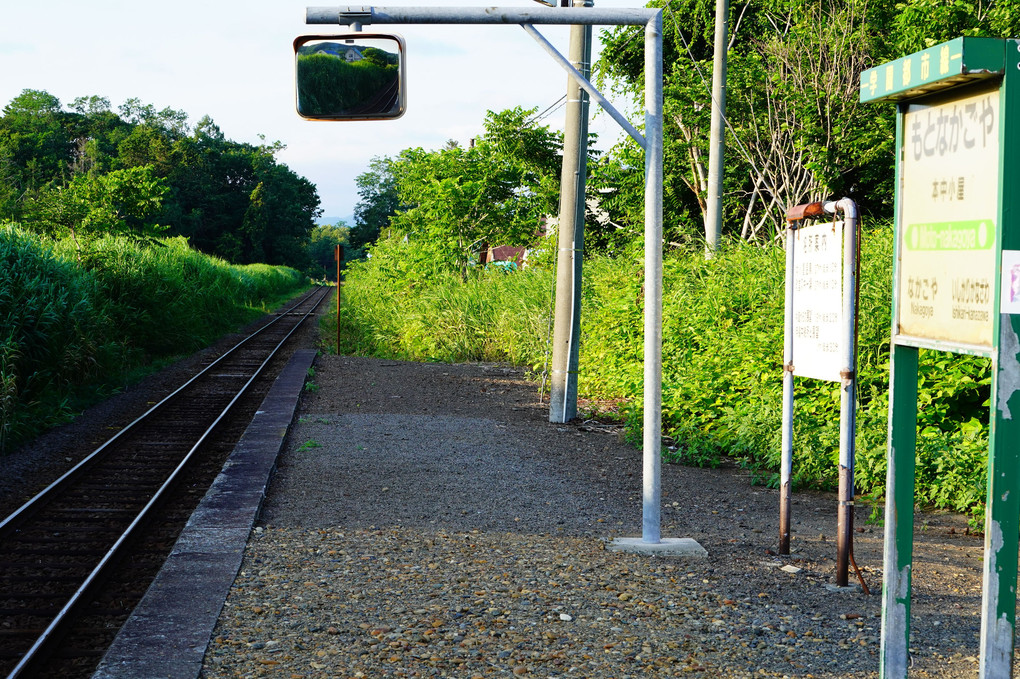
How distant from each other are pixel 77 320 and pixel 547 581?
10.9 metres

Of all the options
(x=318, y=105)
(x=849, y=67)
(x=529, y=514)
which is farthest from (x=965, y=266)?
(x=849, y=67)

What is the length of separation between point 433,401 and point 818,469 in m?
6.61

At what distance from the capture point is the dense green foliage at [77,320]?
37.3ft

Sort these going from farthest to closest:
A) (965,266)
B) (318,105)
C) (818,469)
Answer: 1. (818,469)
2. (318,105)
3. (965,266)

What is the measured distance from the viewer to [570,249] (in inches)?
447

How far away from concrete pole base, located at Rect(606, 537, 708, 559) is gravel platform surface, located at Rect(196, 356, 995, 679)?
91 mm

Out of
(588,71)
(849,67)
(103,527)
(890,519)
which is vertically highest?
(849,67)

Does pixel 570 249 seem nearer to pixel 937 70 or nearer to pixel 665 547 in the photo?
pixel 665 547

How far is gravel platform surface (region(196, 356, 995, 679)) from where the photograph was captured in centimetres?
418

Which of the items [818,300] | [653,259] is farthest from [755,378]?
[818,300]

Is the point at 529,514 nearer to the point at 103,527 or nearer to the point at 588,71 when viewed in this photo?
the point at 103,527

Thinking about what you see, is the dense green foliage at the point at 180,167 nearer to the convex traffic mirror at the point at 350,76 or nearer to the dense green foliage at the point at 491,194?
the dense green foliage at the point at 491,194

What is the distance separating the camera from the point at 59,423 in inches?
463

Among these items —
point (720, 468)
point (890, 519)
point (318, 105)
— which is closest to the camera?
point (890, 519)
